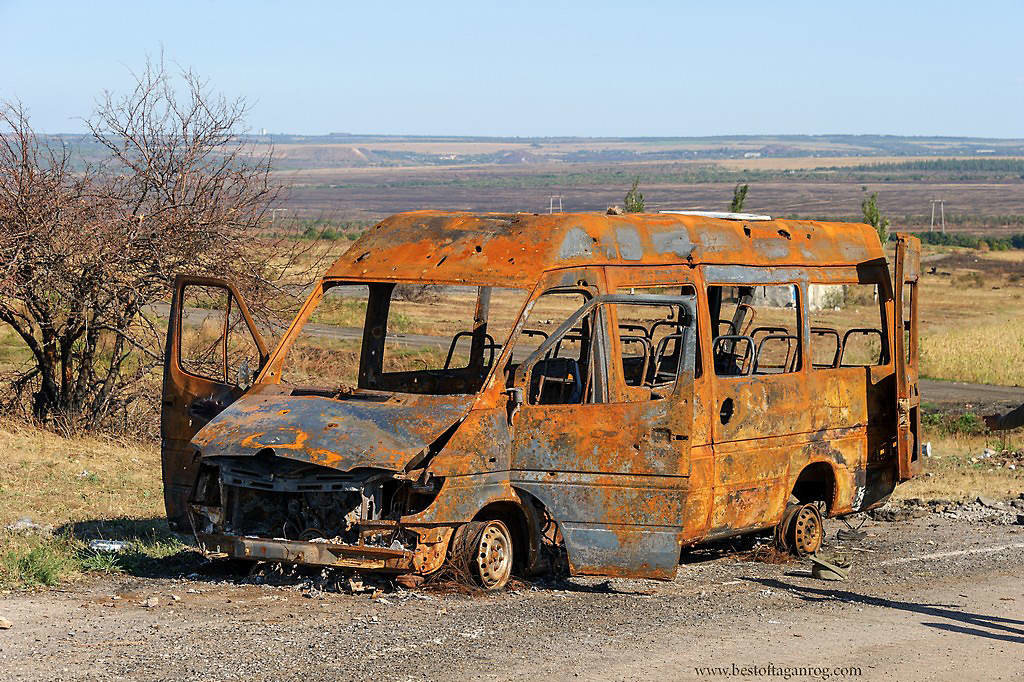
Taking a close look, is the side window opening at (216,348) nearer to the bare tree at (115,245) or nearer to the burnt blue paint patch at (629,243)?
the bare tree at (115,245)

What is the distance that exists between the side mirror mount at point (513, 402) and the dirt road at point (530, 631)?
1120mm

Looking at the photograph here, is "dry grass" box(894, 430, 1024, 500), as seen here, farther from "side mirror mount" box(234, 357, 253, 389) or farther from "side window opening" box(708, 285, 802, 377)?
"side mirror mount" box(234, 357, 253, 389)

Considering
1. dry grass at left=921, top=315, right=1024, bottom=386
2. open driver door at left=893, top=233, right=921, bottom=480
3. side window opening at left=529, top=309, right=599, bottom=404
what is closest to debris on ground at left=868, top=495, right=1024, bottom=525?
open driver door at left=893, top=233, right=921, bottom=480

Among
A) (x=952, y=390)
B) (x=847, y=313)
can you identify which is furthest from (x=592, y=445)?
(x=847, y=313)

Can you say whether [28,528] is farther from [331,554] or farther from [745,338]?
[745,338]

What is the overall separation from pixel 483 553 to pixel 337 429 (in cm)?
120

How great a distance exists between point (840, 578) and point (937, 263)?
6875 centimetres

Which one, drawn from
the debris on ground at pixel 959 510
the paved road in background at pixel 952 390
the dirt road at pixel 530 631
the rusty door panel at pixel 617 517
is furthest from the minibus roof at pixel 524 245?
the paved road in background at pixel 952 390

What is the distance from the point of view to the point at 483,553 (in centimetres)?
836

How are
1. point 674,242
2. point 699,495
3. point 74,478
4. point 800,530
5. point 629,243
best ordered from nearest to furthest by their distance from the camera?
1. point 699,495
2. point 629,243
3. point 674,242
4. point 800,530
5. point 74,478

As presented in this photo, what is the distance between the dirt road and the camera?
679 centimetres

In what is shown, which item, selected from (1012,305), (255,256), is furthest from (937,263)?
(255,256)

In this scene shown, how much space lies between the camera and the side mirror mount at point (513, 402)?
8.44 meters

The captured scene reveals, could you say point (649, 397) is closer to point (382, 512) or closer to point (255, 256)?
point (382, 512)
